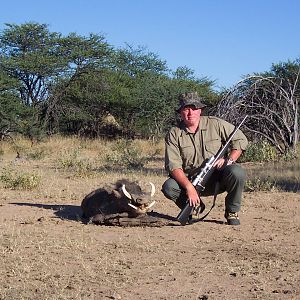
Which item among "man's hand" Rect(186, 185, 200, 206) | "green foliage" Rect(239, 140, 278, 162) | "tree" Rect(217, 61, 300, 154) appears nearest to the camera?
"man's hand" Rect(186, 185, 200, 206)

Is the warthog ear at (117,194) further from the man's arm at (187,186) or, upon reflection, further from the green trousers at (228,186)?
the man's arm at (187,186)

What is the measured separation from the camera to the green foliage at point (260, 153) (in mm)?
13414

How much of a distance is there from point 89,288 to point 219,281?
3.00 ft

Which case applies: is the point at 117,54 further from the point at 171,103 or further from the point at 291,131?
the point at 291,131

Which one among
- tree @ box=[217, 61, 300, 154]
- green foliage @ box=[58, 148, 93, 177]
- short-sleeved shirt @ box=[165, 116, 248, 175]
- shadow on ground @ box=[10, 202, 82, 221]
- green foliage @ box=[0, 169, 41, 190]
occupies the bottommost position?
shadow on ground @ box=[10, 202, 82, 221]

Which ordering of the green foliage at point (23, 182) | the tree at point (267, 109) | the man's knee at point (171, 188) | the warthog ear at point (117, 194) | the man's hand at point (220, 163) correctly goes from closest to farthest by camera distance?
1. the man's hand at point (220, 163)
2. the man's knee at point (171, 188)
3. the warthog ear at point (117, 194)
4. the green foliage at point (23, 182)
5. the tree at point (267, 109)

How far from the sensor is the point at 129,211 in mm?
6484

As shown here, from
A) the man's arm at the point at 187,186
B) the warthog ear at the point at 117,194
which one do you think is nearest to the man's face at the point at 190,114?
the man's arm at the point at 187,186

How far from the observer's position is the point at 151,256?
4.96 m

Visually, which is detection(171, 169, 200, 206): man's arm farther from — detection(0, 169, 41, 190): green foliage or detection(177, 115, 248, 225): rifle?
detection(0, 169, 41, 190): green foliage

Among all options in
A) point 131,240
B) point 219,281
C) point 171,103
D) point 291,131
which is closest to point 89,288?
point 219,281

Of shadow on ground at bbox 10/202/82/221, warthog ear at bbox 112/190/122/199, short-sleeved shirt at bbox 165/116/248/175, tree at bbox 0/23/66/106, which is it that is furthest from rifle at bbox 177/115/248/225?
tree at bbox 0/23/66/106

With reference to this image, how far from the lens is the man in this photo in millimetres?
6324

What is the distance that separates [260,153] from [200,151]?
7.35m
